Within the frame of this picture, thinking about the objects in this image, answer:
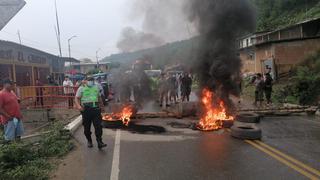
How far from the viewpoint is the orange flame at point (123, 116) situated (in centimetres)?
1295

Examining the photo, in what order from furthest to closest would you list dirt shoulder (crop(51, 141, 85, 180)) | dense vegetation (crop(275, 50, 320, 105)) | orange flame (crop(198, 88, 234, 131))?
1. dense vegetation (crop(275, 50, 320, 105))
2. orange flame (crop(198, 88, 234, 131))
3. dirt shoulder (crop(51, 141, 85, 180))

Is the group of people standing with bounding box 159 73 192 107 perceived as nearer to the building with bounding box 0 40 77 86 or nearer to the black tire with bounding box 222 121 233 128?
the black tire with bounding box 222 121 233 128

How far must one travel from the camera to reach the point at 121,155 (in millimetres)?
8336

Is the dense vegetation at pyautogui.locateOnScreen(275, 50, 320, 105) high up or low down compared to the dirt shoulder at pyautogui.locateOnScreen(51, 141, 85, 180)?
up

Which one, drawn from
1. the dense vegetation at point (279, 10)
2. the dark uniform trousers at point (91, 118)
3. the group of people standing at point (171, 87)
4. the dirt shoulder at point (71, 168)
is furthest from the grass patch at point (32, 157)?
the dense vegetation at point (279, 10)

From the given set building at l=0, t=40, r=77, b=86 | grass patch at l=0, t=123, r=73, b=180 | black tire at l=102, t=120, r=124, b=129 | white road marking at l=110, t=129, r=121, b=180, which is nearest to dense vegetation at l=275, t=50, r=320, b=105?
black tire at l=102, t=120, r=124, b=129

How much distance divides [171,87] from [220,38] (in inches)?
241

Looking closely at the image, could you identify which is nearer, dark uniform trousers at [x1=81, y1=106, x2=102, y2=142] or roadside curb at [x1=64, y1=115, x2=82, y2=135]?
dark uniform trousers at [x1=81, y1=106, x2=102, y2=142]

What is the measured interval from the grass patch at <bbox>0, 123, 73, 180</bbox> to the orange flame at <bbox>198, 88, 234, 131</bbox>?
13.8 ft

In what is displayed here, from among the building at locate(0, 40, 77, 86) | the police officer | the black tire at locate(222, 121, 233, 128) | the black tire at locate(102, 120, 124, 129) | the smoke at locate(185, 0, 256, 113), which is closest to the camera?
the police officer

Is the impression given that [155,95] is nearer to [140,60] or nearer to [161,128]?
[140,60]

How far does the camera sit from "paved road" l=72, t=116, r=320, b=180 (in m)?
6.64

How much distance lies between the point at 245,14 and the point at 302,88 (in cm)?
695

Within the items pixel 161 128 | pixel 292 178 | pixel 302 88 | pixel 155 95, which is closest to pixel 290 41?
pixel 302 88
